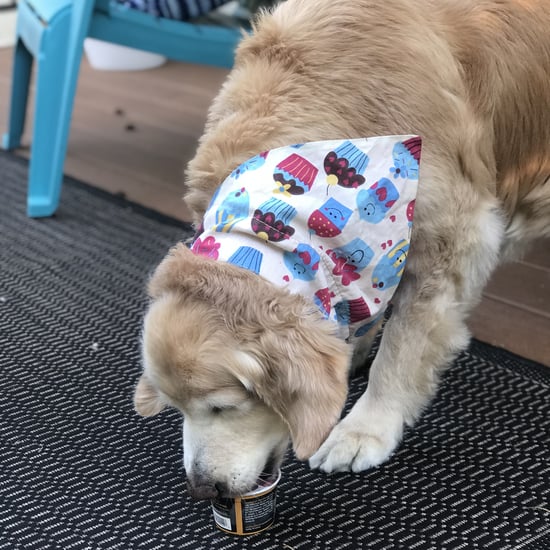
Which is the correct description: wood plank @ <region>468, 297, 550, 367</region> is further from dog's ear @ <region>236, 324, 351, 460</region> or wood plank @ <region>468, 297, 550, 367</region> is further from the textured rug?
dog's ear @ <region>236, 324, 351, 460</region>

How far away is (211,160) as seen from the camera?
1518 millimetres

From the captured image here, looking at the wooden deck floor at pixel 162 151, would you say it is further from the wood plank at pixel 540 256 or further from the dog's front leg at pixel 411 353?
the dog's front leg at pixel 411 353

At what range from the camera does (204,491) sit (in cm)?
135

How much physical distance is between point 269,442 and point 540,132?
898mm

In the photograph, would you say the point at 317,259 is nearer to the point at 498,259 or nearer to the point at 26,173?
the point at 498,259

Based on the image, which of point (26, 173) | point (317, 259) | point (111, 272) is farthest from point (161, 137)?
point (317, 259)

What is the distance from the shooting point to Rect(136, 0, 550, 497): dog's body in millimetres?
1279

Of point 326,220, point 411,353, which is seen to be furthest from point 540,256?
point 326,220

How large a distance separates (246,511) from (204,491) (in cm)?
10

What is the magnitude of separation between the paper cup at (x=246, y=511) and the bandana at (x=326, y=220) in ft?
1.11

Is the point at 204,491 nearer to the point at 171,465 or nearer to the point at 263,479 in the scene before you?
the point at 263,479

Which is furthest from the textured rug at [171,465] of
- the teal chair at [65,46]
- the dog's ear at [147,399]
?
the teal chair at [65,46]

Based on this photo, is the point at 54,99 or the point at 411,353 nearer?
the point at 411,353

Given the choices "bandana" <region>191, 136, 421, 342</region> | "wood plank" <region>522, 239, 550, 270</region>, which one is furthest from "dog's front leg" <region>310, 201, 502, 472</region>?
"wood plank" <region>522, 239, 550, 270</region>
